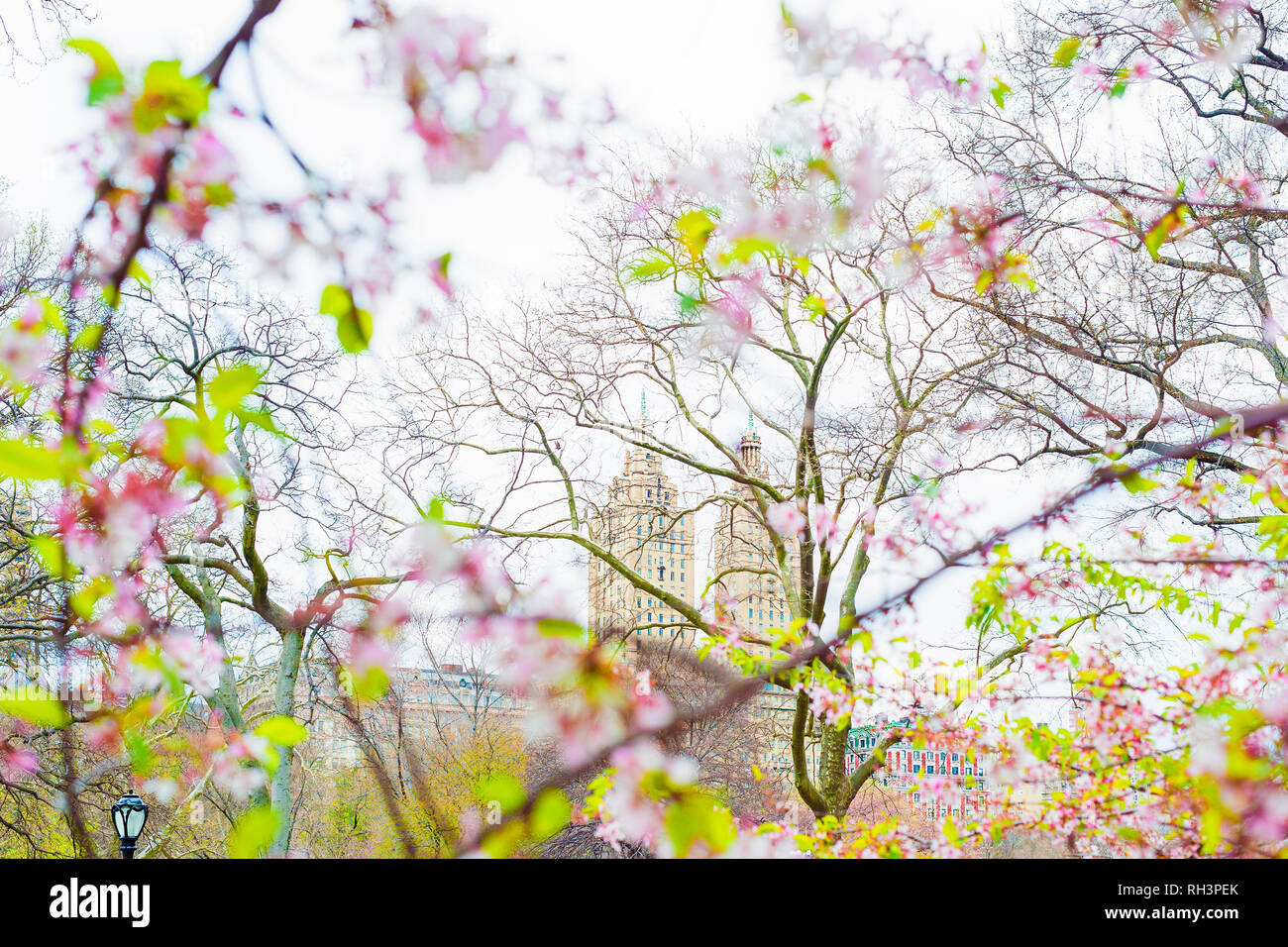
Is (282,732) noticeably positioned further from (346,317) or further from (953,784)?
(953,784)

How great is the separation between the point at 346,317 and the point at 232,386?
0.15m

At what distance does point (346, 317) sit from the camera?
82 cm

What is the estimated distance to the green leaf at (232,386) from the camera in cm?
69

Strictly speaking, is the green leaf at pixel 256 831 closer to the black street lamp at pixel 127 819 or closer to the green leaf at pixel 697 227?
the green leaf at pixel 697 227

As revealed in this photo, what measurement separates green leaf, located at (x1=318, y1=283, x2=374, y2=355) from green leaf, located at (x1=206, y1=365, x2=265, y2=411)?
0.41ft

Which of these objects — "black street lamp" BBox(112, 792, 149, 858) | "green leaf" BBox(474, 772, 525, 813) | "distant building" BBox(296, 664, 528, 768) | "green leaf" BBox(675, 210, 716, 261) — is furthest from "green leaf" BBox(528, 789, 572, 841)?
"distant building" BBox(296, 664, 528, 768)

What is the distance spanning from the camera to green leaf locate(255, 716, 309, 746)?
84 centimetres

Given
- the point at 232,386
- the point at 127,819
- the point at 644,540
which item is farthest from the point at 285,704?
the point at 232,386

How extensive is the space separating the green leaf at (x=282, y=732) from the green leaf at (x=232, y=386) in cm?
31

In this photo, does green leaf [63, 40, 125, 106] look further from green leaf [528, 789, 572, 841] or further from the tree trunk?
the tree trunk

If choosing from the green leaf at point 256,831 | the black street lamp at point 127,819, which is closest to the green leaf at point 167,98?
the green leaf at point 256,831

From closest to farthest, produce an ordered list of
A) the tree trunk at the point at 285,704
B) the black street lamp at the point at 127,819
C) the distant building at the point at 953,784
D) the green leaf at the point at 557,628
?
the green leaf at the point at 557,628 → the distant building at the point at 953,784 → the black street lamp at the point at 127,819 → the tree trunk at the point at 285,704
